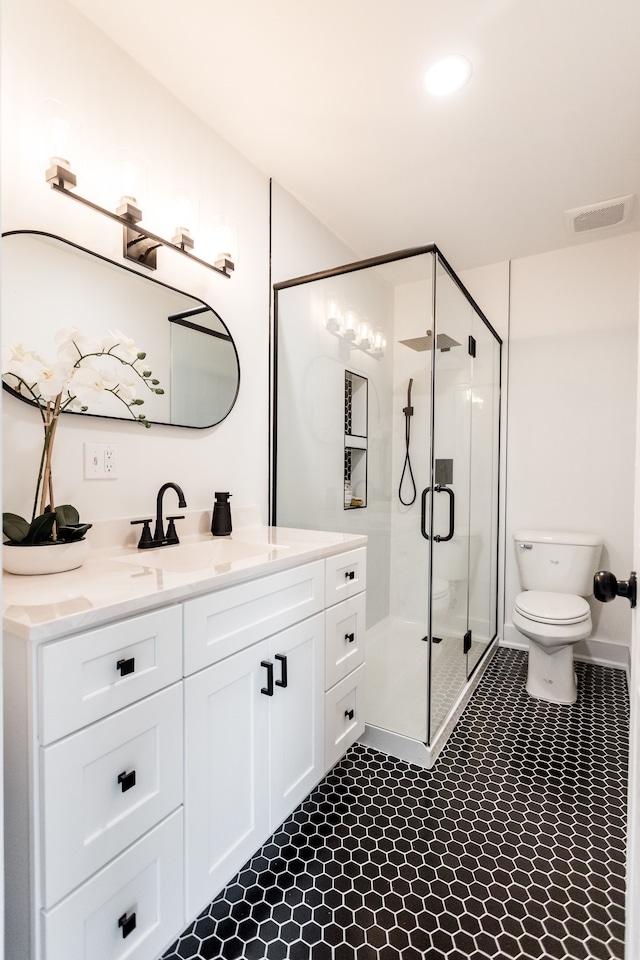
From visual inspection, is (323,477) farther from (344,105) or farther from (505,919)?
(505,919)

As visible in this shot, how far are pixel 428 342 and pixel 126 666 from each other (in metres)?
1.66

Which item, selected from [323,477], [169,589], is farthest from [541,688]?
[169,589]

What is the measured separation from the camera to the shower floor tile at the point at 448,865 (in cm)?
120

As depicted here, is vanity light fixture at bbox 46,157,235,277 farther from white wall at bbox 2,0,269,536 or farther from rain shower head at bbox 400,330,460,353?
rain shower head at bbox 400,330,460,353

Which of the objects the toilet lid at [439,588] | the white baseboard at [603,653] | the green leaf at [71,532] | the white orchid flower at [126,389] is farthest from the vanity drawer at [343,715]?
the white baseboard at [603,653]

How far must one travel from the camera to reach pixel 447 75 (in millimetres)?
1695

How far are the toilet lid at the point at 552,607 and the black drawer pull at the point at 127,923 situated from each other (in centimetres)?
201

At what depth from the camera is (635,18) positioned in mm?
1477

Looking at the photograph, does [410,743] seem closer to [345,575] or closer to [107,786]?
[345,575]

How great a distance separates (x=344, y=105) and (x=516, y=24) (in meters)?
0.61

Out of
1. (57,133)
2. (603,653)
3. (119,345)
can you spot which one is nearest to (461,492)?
(603,653)

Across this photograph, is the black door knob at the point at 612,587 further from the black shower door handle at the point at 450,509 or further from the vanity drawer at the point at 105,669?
the black shower door handle at the point at 450,509

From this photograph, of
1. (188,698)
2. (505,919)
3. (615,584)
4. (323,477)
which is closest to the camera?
(615,584)

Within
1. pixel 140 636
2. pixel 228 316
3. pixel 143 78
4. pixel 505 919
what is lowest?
pixel 505 919
